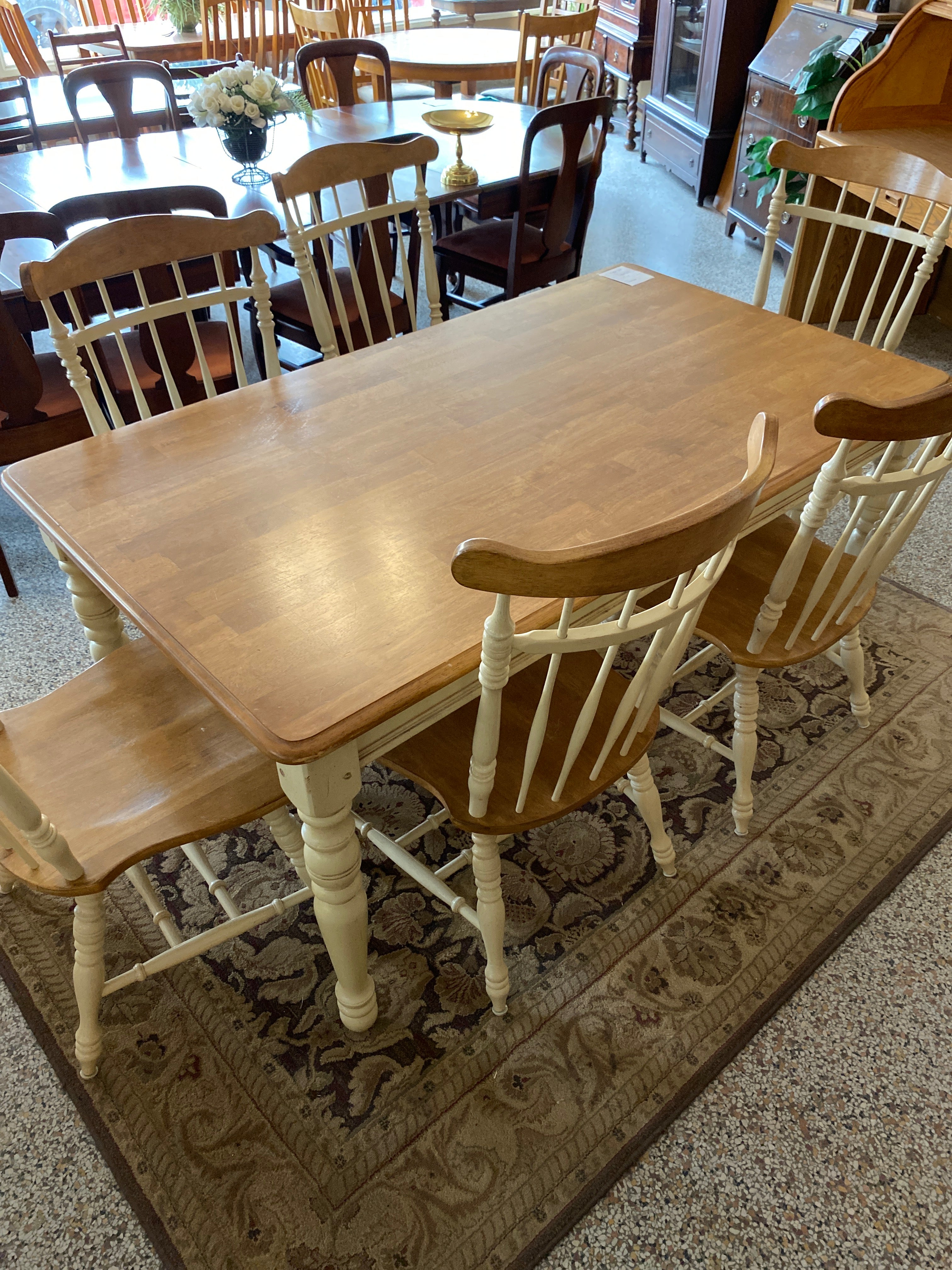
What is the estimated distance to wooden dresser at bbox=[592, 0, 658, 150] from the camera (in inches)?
205

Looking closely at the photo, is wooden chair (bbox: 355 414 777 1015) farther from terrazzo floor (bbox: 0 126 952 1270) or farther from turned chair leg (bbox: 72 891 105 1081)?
turned chair leg (bbox: 72 891 105 1081)

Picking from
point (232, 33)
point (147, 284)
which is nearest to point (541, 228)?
point (147, 284)

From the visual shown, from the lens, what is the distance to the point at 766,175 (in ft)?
12.6

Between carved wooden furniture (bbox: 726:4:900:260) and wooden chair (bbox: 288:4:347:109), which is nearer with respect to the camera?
carved wooden furniture (bbox: 726:4:900:260)

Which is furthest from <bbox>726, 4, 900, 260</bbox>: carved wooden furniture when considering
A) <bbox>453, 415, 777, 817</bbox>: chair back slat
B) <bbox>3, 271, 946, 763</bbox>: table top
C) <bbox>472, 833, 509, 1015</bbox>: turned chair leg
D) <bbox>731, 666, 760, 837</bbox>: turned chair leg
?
<bbox>472, 833, 509, 1015</bbox>: turned chair leg

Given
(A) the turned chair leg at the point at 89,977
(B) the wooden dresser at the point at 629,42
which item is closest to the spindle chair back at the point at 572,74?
(B) the wooden dresser at the point at 629,42

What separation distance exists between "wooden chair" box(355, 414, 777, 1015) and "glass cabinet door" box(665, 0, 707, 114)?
430 cm

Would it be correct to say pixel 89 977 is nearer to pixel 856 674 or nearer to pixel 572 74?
pixel 856 674

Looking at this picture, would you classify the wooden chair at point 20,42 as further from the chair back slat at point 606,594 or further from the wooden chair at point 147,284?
the chair back slat at point 606,594

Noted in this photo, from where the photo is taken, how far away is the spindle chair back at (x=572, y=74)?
3223mm

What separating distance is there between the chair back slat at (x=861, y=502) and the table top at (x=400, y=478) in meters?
0.11

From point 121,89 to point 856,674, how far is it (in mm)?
3531

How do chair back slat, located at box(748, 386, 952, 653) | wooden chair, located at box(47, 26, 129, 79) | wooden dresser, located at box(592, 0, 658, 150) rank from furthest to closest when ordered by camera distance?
1. wooden dresser, located at box(592, 0, 658, 150)
2. wooden chair, located at box(47, 26, 129, 79)
3. chair back slat, located at box(748, 386, 952, 653)

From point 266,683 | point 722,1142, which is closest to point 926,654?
point 722,1142
